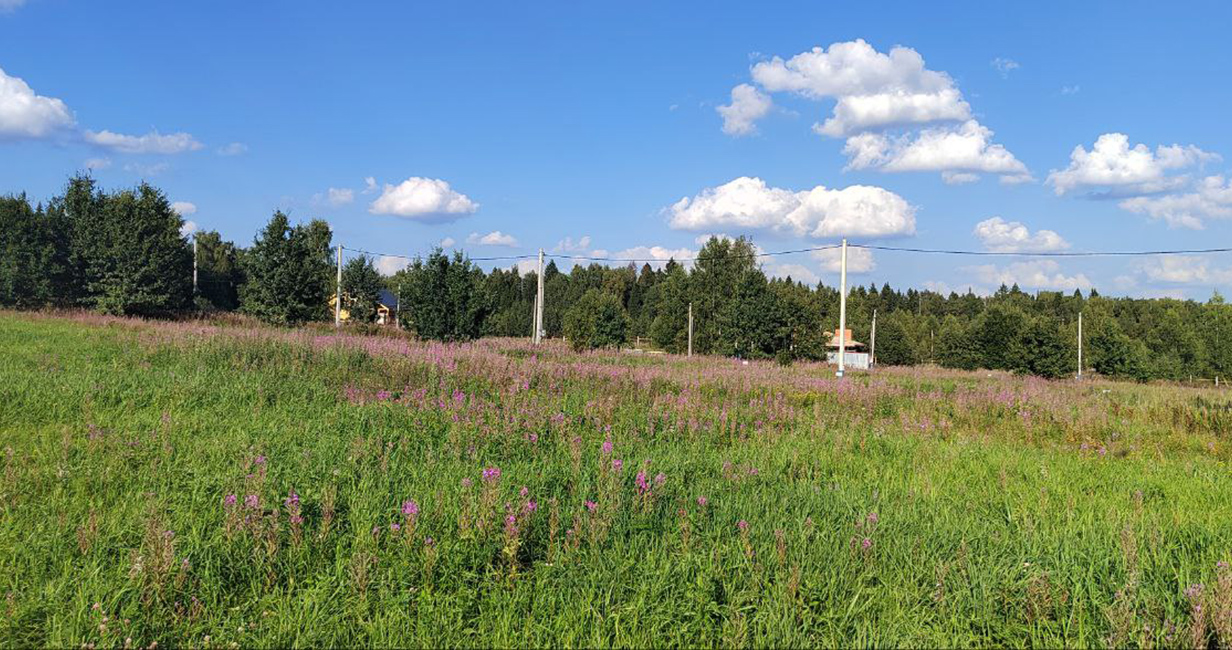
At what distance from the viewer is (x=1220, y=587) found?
9.86 ft

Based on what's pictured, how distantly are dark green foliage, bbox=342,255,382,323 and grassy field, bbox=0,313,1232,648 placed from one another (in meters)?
38.4

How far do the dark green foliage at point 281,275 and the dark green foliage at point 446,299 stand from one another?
9.93 meters

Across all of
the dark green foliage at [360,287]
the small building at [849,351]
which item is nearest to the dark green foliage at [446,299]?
the dark green foliage at [360,287]

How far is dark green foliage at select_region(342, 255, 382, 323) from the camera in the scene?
4406 centimetres

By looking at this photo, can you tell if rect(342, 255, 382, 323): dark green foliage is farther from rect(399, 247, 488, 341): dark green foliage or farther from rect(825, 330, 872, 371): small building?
rect(825, 330, 872, 371): small building

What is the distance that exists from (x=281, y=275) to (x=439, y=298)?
11131 mm

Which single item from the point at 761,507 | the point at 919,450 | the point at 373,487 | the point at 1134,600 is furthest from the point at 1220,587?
the point at 373,487

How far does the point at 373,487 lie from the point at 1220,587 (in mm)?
4685

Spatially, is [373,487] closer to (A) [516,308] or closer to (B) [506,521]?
(B) [506,521]

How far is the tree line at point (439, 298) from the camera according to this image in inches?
1091

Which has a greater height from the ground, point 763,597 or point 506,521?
point 506,521

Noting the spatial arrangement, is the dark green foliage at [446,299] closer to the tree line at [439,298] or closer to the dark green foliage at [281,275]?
the tree line at [439,298]

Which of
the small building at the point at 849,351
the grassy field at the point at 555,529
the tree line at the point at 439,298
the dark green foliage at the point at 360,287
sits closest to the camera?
the grassy field at the point at 555,529

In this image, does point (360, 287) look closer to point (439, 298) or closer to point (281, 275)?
point (281, 275)
